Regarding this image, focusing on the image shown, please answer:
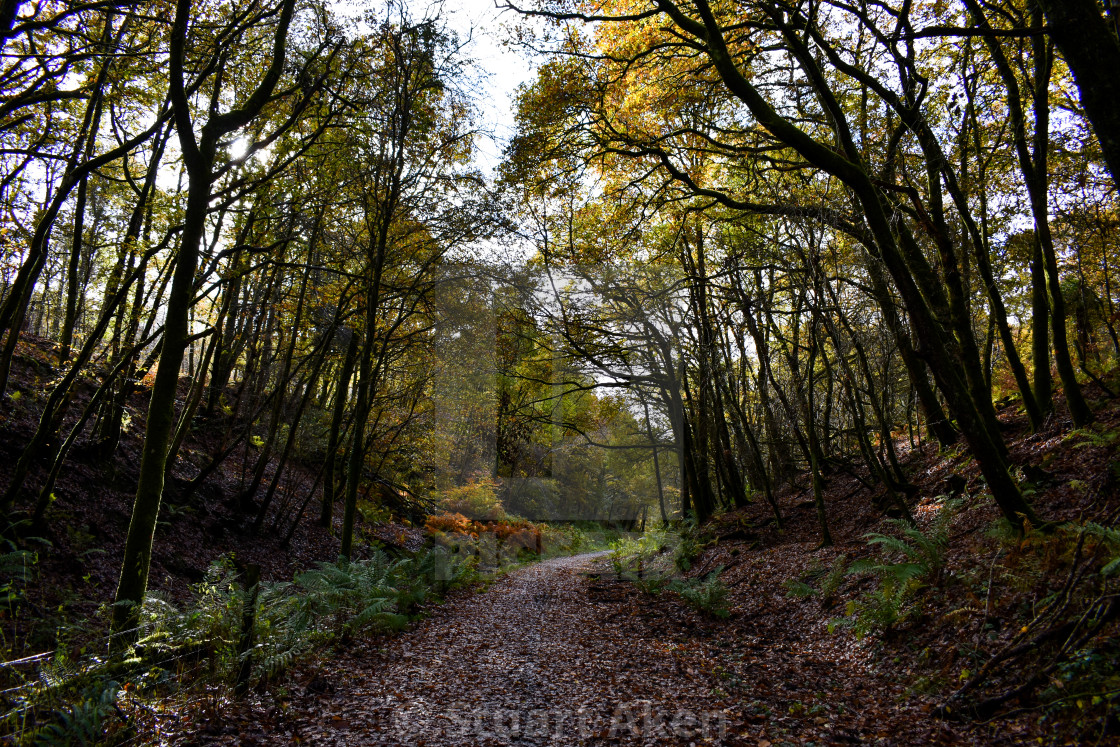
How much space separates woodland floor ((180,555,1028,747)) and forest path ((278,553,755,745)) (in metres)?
0.02

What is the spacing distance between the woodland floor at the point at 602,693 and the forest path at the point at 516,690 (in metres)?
0.02

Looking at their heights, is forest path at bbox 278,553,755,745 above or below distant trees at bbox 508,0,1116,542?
below

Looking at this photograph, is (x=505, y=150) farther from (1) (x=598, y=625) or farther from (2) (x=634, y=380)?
(1) (x=598, y=625)

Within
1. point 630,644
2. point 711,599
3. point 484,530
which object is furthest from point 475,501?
point 630,644

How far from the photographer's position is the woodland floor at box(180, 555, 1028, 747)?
3547 millimetres

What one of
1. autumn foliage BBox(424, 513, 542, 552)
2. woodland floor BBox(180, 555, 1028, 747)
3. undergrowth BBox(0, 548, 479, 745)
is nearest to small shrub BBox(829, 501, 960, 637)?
woodland floor BBox(180, 555, 1028, 747)

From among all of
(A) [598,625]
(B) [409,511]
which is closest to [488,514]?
(B) [409,511]

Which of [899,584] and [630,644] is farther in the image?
[630,644]

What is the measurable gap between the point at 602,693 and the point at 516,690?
0.77 m

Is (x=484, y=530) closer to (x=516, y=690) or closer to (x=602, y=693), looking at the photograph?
(x=516, y=690)

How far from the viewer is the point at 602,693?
14.5 ft

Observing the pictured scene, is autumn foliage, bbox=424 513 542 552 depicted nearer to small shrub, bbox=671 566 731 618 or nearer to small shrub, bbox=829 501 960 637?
small shrub, bbox=671 566 731 618

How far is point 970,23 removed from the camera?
24.6 feet

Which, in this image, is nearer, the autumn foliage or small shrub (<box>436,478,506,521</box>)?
the autumn foliage
